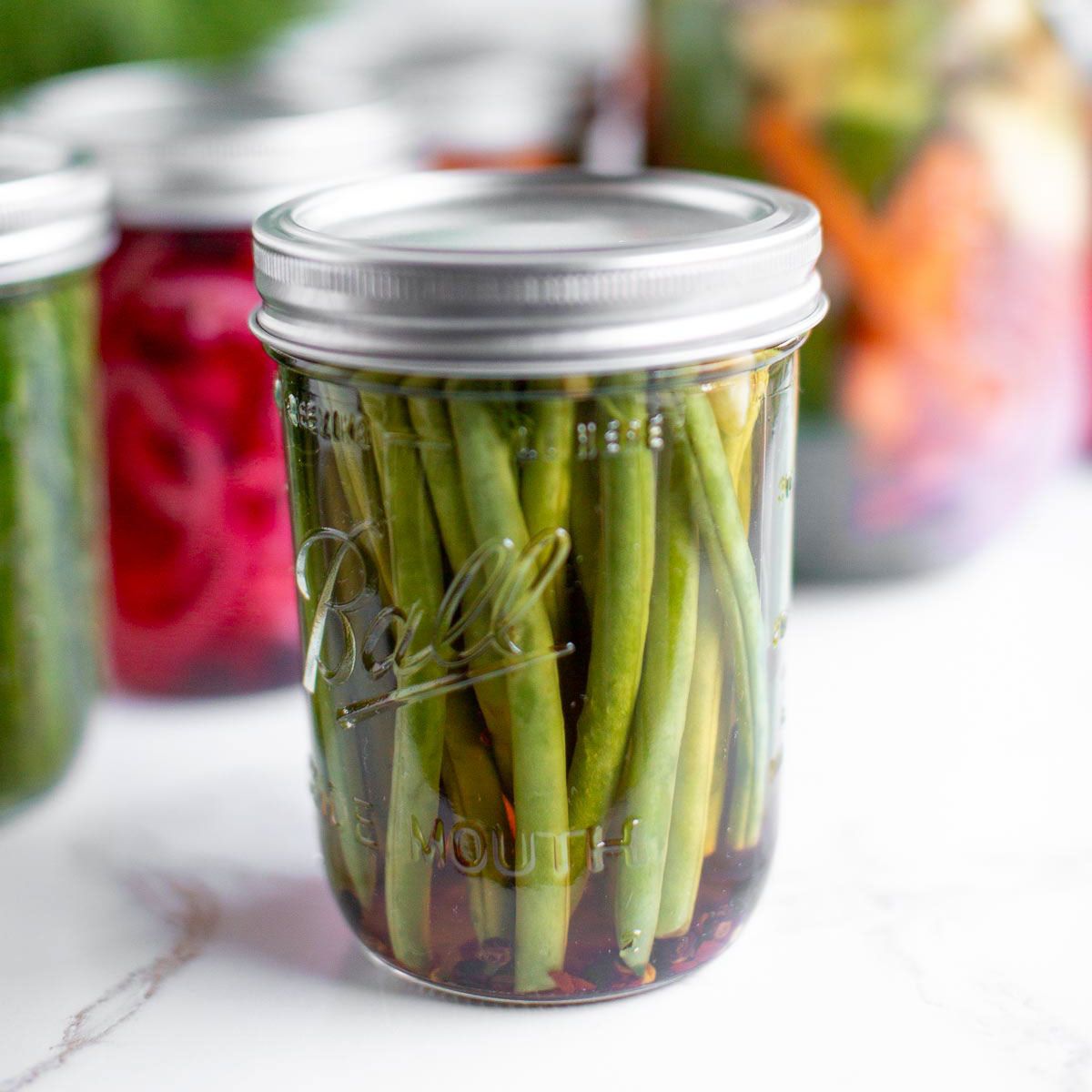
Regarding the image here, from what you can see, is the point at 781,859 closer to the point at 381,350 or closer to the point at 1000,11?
the point at 381,350

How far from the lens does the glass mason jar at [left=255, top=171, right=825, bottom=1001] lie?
0.47 metres

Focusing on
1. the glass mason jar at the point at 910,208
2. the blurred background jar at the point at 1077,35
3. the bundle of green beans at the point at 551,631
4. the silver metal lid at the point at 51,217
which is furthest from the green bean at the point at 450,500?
the blurred background jar at the point at 1077,35

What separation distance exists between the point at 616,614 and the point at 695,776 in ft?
0.24

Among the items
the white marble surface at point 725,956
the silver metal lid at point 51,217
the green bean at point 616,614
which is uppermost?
the silver metal lid at point 51,217

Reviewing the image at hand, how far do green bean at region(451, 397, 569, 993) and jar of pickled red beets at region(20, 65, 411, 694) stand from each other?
299mm

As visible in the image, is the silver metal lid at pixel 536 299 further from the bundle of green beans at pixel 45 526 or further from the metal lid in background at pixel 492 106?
the metal lid in background at pixel 492 106

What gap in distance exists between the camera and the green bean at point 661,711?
0.50 meters

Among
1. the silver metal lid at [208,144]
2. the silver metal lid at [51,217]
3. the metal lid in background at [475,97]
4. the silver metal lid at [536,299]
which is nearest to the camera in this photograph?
the silver metal lid at [536,299]

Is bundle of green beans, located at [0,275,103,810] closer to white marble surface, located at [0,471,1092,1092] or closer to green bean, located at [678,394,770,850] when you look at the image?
white marble surface, located at [0,471,1092,1092]

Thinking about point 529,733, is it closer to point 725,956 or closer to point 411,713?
point 411,713

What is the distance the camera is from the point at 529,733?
499 mm

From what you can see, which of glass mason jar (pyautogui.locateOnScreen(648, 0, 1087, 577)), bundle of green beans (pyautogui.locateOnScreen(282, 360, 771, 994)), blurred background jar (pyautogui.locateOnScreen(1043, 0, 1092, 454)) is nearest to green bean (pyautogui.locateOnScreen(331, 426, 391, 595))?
bundle of green beans (pyautogui.locateOnScreen(282, 360, 771, 994))

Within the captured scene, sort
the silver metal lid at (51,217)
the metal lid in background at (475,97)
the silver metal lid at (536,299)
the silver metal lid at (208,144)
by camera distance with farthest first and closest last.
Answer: the metal lid in background at (475,97) < the silver metal lid at (208,144) < the silver metal lid at (51,217) < the silver metal lid at (536,299)

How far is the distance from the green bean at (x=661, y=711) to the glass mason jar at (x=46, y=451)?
12.6 inches
